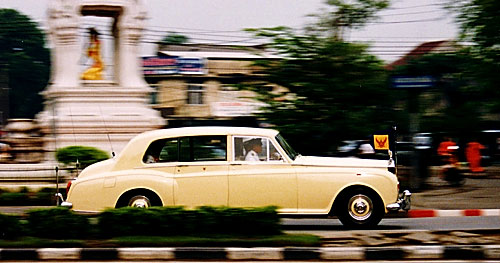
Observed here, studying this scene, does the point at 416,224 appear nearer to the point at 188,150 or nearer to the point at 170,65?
the point at 188,150

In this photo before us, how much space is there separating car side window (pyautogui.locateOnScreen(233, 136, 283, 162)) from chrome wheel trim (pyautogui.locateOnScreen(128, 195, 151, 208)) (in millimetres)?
1458

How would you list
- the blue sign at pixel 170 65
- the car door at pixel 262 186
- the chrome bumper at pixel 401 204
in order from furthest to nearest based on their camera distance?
the blue sign at pixel 170 65 → the chrome bumper at pixel 401 204 → the car door at pixel 262 186

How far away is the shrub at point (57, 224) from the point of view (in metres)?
10.7

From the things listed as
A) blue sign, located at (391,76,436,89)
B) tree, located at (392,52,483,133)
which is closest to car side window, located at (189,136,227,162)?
blue sign, located at (391,76,436,89)

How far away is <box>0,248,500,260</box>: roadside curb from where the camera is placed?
31.9ft

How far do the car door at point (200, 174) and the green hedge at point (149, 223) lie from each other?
5.21 feet

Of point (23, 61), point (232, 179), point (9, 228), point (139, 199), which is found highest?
point (23, 61)

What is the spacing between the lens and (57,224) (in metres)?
10.7

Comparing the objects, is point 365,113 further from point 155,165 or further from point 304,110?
point 155,165

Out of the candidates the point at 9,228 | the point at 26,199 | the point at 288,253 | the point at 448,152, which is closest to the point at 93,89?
the point at 26,199

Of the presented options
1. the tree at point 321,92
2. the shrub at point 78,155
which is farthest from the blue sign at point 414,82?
the shrub at point 78,155

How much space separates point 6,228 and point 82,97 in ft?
52.7

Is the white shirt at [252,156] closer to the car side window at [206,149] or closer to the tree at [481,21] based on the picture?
the car side window at [206,149]

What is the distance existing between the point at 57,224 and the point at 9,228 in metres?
0.61
